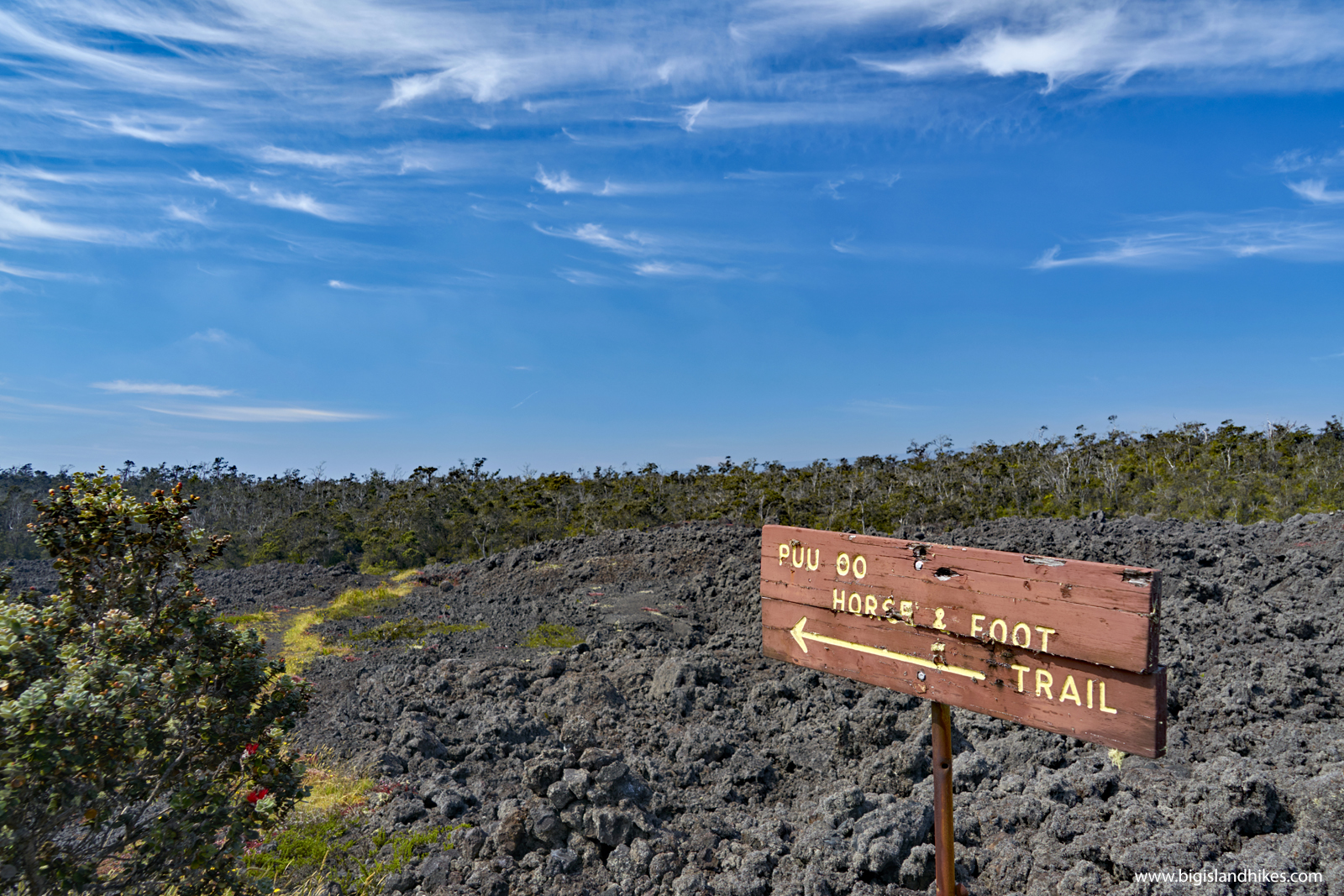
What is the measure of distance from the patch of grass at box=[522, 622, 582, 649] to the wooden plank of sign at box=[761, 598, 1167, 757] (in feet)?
29.0

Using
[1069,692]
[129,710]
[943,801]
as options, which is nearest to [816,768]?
[943,801]

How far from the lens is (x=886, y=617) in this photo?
3920 mm

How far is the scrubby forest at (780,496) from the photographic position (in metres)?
31.6

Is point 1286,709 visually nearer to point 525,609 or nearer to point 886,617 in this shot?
point 886,617

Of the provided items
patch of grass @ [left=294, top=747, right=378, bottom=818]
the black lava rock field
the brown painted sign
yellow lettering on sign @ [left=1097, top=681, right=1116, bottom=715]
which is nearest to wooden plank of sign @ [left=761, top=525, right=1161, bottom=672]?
the brown painted sign

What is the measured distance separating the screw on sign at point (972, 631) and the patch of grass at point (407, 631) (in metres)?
11.4

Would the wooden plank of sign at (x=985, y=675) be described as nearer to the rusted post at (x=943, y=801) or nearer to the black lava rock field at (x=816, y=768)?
the rusted post at (x=943, y=801)

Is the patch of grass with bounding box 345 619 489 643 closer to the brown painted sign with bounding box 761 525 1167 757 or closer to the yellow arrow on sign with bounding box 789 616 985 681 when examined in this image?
the yellow arrow on sign with bounding box 789 616 985 681

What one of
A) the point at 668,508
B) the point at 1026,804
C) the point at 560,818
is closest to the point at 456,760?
the point at 560,818

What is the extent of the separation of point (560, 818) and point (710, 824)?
1.16m

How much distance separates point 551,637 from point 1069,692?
1109 cm

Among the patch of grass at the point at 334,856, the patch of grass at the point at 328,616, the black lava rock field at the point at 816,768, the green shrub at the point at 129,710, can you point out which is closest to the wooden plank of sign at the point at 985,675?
the black lava rock field at the point at 816,768

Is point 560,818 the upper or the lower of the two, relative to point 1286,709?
lower

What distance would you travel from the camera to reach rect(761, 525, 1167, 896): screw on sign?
3.05 meters
